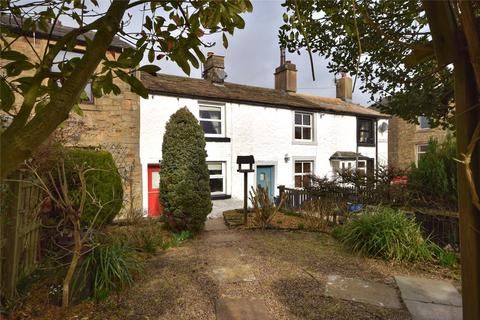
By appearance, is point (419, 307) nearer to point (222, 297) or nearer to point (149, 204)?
point (222, 297)

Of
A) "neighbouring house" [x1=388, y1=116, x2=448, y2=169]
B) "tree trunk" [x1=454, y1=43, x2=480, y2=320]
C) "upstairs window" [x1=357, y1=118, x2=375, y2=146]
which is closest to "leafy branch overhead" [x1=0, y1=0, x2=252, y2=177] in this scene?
"tree trunk" [x1=454, y1=43, x2=480, y2=320]

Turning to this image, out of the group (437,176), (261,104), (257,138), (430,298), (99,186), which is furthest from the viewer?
(261,104)

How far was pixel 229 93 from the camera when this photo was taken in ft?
45.5

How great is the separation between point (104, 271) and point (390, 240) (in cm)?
458

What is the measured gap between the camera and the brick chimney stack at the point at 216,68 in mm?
14906

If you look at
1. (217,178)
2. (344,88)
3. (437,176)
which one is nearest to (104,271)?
(437,176)

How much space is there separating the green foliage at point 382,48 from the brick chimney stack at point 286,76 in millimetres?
13771

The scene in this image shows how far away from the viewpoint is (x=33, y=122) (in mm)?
1187

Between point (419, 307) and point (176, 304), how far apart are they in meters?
2.84

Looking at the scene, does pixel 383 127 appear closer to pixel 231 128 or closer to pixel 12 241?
pixel 231 128

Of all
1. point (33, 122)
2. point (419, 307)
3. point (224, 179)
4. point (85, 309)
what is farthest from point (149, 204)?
point (33, 122)

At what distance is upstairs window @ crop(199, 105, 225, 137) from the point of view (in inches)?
Answer: 514

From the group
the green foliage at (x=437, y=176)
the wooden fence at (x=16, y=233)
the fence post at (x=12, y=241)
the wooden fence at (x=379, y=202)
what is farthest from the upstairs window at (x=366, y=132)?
the fence post at (x=12, y=241)

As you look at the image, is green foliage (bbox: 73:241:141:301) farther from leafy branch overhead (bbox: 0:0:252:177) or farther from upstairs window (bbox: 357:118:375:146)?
upstairs window (bbox: 357:118:375:146)
